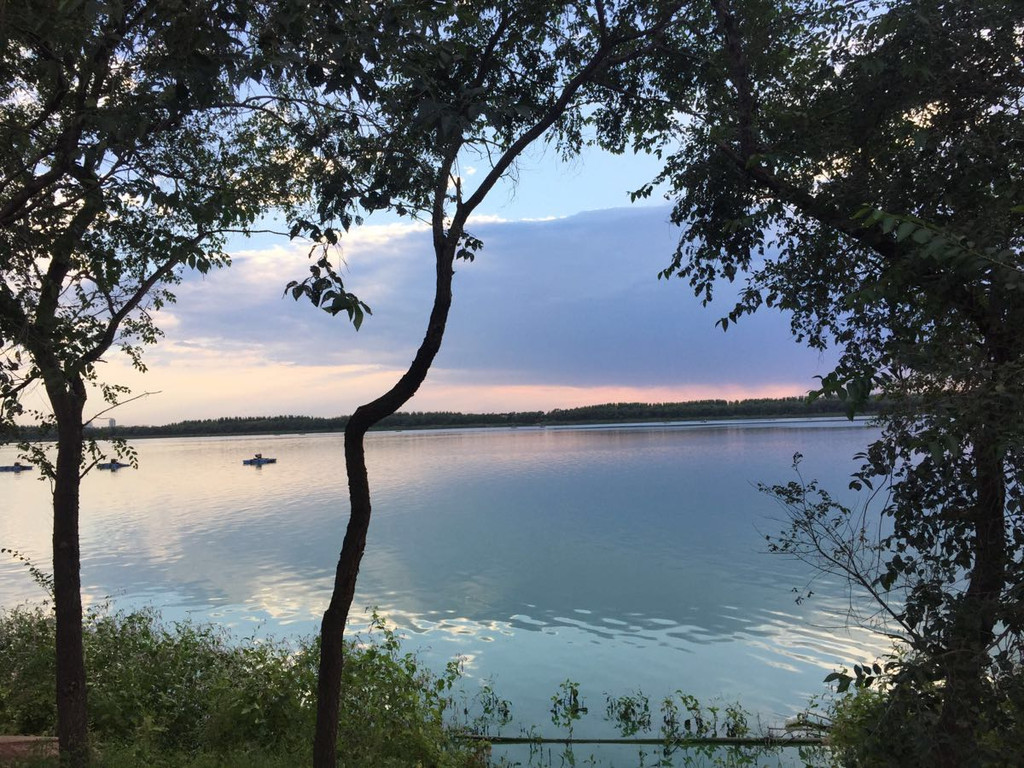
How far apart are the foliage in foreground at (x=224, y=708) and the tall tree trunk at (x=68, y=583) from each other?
41 centimetres

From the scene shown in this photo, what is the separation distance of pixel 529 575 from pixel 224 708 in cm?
1286

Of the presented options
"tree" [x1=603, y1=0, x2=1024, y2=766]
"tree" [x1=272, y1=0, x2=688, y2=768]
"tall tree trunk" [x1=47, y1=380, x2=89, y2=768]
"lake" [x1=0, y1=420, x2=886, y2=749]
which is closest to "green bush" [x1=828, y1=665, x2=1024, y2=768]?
"tree" [x1=603, y1=0, x2=1024, y2=766]

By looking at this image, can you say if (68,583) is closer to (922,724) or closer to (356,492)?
(356,492)

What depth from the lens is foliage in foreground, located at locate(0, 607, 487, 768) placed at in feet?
20.2

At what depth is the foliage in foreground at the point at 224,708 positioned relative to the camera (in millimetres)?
6172

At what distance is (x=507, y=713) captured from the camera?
30.1 feet

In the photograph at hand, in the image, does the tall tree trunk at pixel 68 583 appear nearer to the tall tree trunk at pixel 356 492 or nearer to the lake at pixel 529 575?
the tall tree trunk at pixel 356 492

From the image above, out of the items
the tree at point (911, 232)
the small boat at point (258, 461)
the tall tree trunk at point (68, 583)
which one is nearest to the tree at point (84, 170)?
the tall tree trunk at point (68, 583)

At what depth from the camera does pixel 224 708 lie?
6828 millimetres

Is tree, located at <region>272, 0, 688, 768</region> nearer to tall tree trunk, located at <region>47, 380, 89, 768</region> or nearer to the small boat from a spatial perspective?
tall tree trunk, located at <region>47, 380, 89, 768</region>

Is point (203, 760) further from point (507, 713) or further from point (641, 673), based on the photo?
point (641, 673)

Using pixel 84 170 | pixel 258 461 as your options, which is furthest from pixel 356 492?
pixel 258 461

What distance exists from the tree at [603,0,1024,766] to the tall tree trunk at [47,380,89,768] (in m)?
5.86

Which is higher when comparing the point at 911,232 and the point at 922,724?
the point at 911,232
